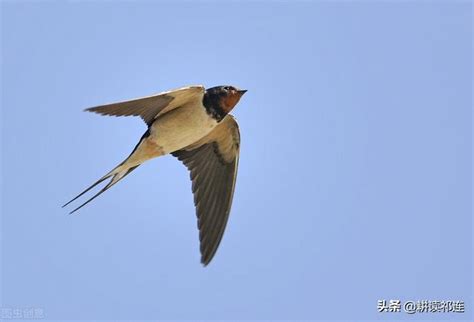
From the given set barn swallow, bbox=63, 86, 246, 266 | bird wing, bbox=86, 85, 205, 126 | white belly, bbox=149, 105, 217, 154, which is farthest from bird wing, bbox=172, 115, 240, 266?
bird wing, bbox=86, 85, 205, 126

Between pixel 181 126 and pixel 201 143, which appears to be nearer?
pixel 181 126

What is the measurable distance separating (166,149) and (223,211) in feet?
2.15

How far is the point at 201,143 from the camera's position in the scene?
208 inches

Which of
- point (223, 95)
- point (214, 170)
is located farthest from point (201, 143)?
point (223, 95)

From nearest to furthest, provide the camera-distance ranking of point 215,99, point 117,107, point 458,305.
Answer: point 117,107
point 215,99
point 458,305

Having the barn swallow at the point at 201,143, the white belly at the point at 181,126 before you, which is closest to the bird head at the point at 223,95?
the barn swallow at the point at 201,143

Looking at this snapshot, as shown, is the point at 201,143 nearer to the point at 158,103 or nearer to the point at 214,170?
the point at 214,170

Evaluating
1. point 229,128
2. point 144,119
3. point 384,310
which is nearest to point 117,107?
point 144,119

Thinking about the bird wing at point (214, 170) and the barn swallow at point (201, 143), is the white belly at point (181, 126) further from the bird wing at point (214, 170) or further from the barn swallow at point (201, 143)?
the bird wing at point (214, 170)

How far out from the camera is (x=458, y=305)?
16.6 ft

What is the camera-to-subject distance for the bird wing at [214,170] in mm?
5059

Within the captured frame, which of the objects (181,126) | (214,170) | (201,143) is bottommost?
(214,170)

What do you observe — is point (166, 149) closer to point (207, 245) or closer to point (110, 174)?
point (110, 174)

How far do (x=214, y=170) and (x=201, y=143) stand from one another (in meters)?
0.24
